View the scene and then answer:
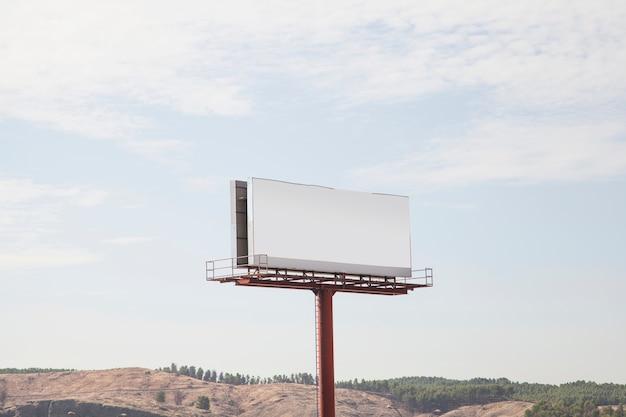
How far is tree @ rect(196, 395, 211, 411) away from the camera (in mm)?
158875

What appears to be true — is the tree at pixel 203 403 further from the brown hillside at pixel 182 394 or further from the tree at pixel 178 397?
the tree at pixel 178 397

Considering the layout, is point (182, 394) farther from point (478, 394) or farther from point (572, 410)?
point (572, 410)

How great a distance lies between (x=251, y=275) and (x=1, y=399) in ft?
355

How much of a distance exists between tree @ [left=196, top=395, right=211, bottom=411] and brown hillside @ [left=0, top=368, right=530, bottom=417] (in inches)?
37.6

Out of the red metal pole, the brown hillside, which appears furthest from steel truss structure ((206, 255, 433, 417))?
the brown hillside

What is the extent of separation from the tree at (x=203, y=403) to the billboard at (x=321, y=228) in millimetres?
96056

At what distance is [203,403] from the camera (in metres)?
160

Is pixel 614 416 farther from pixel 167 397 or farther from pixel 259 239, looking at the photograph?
pixel 259 239

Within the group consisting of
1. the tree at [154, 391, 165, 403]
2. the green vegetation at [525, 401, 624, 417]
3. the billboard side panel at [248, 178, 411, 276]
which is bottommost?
the green vegetation at [525, 401, 624, 417]

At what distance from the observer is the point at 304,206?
6412 centimetres

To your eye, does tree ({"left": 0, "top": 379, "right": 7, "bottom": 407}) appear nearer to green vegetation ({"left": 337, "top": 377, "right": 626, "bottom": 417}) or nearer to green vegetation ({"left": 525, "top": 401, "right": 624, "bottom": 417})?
green vegetation ({"left": 337, "top": 377, "right": 626, "bottom": 417})

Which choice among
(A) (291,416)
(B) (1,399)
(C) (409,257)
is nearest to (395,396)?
(A) (291,416)

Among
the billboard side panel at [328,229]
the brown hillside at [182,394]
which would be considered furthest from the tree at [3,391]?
the billboard side panel at [328,229]

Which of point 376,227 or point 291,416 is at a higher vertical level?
point 376,227
